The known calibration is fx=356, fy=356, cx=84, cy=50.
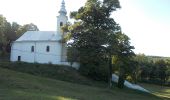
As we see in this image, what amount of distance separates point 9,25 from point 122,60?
3472cm

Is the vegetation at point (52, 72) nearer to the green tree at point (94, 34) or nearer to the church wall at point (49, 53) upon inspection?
the green tree at point (94, 34)

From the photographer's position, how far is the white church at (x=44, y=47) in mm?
63844

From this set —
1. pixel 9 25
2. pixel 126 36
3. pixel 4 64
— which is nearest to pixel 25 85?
pixel 4 64

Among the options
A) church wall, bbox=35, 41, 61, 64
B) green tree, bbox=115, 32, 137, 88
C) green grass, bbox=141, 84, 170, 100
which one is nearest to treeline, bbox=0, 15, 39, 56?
church wall, bbox=35, 41, 61, 64

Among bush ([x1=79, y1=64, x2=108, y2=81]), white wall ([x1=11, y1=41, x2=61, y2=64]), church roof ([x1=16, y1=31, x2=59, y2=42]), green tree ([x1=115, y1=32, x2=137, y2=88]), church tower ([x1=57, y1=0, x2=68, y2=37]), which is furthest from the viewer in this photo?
church roof ([x1=16, y1=31, x2=59, y2=42])

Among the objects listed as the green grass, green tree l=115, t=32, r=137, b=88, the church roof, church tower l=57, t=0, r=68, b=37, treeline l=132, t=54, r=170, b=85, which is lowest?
the green grass

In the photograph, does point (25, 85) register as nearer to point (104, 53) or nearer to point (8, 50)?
point (104, 53)

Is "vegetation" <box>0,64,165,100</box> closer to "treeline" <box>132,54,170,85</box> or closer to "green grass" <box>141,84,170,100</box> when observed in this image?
"green grass" <box>141,84,170,100</box>

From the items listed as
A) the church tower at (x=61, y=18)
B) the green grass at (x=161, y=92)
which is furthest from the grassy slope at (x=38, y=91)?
the church tower at (x=61, y=18)

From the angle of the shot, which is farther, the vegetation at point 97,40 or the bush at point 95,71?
the bush at point 95,71

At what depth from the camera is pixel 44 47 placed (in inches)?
2586

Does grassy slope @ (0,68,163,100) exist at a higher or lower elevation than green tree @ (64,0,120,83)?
lower

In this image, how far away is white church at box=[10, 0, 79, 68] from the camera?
209 ft

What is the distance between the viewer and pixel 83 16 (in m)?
54.1
